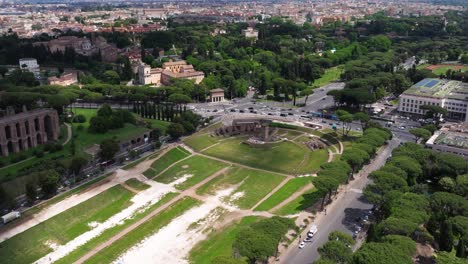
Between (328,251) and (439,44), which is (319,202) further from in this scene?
(439,44)

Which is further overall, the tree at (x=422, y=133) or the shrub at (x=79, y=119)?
the shrub at (x=79, y=119)

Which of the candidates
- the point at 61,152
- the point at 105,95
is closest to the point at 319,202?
the point at 61,152

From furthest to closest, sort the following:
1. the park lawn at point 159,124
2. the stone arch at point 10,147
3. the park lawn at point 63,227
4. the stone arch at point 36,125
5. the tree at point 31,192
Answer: the park lawn at point 159,124, the stone arch at point 36,125, the stone arch at point 10,147, the tree at point 31,192, the park lawn at point 63,227

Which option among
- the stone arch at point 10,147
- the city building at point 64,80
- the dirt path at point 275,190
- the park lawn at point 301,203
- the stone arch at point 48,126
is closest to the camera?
the park lawn at point 301,203

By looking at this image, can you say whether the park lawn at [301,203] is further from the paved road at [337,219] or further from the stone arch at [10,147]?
the stone arch at [10,147]

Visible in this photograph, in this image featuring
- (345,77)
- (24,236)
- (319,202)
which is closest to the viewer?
(24,236)

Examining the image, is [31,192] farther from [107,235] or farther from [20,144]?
[20,144]

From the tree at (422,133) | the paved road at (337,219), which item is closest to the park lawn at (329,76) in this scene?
the tree at (422,133)
